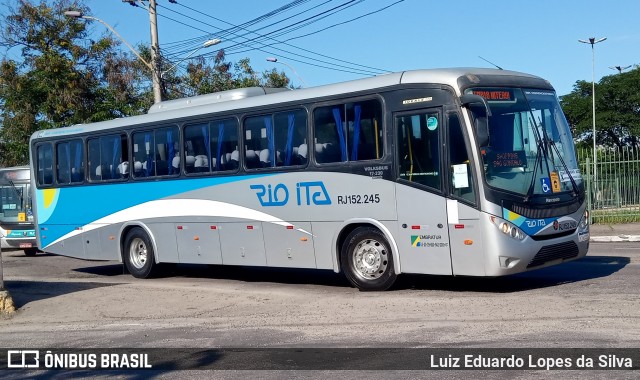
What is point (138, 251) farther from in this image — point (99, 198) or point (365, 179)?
point (365, 179)

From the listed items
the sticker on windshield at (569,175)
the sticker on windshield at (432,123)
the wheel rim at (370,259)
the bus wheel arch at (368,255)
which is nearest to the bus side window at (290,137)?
the bus wheel arch at (368,255)

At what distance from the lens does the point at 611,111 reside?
61594mm

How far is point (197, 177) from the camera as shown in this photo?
1588 cm

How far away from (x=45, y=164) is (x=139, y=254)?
375 centimetres

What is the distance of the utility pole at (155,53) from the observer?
25.8 metres

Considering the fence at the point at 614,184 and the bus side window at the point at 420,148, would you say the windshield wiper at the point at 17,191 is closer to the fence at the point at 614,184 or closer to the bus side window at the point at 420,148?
the fence at the point at 614,184

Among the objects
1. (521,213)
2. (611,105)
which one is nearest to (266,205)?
(521,213)

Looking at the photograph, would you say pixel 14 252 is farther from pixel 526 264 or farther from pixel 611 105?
pixel 611 105

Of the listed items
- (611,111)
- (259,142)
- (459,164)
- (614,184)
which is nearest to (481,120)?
(459,164)

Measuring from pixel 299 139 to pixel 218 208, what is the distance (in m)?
2.46

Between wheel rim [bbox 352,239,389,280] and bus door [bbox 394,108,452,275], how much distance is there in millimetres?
460

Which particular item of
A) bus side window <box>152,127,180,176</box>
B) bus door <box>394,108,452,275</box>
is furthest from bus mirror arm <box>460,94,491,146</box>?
bus side window <box>152,127,180,176</box>

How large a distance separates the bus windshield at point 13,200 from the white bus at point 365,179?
1140 cm

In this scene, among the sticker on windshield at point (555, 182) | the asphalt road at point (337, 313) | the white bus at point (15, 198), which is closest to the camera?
the asphalt road at point (337, 313)
